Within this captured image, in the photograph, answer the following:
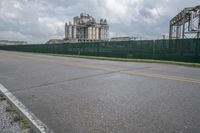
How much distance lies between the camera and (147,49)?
23156 millimetres

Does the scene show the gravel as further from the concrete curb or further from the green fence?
the green fence

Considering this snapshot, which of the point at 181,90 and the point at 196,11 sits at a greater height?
the point at 196,11

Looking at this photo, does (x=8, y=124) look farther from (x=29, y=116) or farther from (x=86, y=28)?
(x=86, y=28)

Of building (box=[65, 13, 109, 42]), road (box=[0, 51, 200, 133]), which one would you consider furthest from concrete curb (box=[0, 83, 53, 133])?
building (box=[65, 13, 109, 42])

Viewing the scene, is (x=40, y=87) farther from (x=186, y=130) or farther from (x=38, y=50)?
(x=38, y=50)

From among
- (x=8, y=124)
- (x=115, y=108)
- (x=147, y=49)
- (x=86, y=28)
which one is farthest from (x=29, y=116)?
(x=86, y=28)

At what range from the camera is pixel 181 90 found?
6105 millimetres

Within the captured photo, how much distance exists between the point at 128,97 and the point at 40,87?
10.9 ft

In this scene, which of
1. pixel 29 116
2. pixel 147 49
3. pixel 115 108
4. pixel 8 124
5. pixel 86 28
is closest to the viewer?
pixel 8 124

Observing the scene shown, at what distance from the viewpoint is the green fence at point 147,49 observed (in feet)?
61.7

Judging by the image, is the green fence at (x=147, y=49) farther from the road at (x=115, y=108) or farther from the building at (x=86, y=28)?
the building at (x=86, y=28)

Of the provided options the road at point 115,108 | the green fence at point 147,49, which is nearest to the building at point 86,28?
the green fence at point 147,49

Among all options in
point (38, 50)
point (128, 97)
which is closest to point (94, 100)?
A: point (128, 97)

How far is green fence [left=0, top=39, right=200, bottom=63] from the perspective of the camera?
61.7ft
